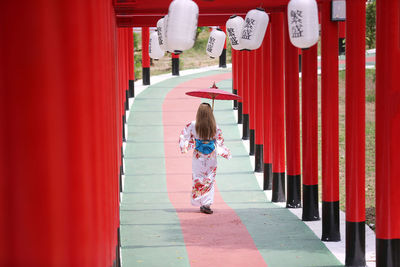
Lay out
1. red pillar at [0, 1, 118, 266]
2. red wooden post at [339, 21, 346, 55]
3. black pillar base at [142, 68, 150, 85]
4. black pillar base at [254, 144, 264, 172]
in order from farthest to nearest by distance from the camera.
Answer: red wooden post at [339, 21, 346, 55] → black pillar base at [142, 68, 150, 85] → black pillar base at [254, 144, 264, 172] → red pillar at [0, 1, 118, 266]

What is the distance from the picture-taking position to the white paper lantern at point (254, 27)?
707 cm

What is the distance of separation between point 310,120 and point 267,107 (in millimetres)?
2480

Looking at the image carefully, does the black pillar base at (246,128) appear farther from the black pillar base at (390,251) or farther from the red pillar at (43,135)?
the red pillar at (43,135)

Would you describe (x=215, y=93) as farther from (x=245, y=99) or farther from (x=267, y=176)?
(x=245, y=99)

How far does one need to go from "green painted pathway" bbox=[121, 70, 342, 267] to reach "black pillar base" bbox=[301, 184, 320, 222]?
0.20m

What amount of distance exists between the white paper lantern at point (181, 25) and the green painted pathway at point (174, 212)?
8.49 feet

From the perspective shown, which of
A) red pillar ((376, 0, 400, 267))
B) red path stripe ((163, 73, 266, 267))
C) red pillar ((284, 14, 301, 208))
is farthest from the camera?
red pillar ((284, 14, 301, 208))

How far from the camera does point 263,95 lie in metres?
11.5

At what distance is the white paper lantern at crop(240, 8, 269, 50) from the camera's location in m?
7.07

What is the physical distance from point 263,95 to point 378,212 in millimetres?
5342

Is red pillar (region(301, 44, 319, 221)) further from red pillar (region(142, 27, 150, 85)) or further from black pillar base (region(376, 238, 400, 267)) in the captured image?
red pillar (region(142, 27, 150, 85))

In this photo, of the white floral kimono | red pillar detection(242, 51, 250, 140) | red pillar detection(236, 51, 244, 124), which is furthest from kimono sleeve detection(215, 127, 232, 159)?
red pillar detection(236, 51, 244, 124)

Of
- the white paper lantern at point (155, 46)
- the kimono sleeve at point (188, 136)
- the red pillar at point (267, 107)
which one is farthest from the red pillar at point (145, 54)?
the kimono sleeve at point (188, 136)

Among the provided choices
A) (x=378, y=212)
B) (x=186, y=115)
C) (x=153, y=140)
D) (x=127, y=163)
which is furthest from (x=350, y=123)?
(x=186, y=115)
